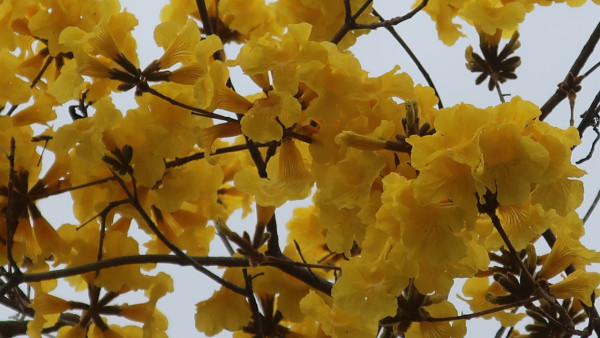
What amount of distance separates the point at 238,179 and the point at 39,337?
0.50 meters

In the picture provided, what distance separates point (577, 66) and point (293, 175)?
0.64 m

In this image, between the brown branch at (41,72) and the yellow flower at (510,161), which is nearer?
the yellow flower at (510,161)

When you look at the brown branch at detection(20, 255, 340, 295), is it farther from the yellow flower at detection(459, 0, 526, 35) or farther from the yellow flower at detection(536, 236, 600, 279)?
the yellow flower at detection(459, 0, 526, 35)

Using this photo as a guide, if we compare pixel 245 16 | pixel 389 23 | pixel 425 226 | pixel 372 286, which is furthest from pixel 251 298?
pixel 245 16

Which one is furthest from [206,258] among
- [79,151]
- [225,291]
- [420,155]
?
[420,155]

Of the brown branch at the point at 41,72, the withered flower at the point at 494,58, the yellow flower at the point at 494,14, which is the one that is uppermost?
the withered flower at the point at 494,58

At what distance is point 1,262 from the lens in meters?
1.41

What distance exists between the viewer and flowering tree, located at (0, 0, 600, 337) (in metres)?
0.99

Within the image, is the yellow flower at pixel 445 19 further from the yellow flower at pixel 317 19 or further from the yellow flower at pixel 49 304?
the yellow flower at pixel 49 304

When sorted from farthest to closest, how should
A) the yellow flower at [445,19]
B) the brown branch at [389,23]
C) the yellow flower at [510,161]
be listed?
the yellow flower at [445,19], the brown branch at [389,23], the yellow flower at [510,161]

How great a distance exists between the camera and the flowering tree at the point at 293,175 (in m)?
0.99

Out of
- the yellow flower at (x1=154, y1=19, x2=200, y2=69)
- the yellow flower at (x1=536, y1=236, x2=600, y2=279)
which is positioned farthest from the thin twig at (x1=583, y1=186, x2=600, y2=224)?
the yellow flower at (x1=154, y1=19, x2=200, y2=69)

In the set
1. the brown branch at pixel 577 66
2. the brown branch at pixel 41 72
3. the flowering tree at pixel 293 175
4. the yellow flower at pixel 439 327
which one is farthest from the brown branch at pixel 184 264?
the brown branch at pixel 577 66

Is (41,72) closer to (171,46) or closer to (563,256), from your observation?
(171,46)
